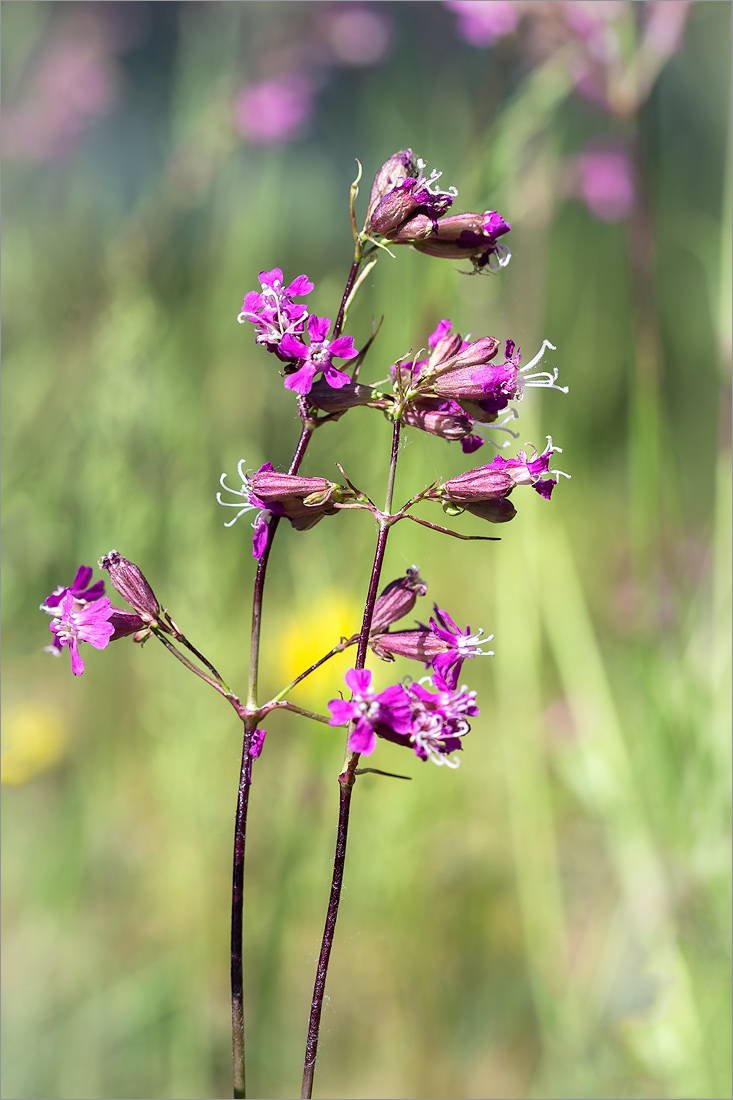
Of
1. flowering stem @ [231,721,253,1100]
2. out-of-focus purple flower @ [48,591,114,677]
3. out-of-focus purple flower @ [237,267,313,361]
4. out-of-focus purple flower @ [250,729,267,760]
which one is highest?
out-of-focus purple flower @ [237,267,313,361]

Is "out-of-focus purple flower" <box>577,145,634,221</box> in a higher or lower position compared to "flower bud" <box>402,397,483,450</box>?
higher

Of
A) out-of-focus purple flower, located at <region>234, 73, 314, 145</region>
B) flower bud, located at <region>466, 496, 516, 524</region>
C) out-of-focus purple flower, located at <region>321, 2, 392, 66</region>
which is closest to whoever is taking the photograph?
flower bud, located at <region>466, 496, 516, 524</region>

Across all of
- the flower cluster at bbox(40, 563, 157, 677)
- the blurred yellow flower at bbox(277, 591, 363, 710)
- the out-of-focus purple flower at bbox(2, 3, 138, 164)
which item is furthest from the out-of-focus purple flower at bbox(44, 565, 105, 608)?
the out-of-focus purple flower at bbox(2, 3, 138, 164)

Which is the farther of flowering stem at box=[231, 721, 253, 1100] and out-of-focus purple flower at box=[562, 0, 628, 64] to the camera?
out-of-focus purple flower at box=[562, 0, 628, 64]

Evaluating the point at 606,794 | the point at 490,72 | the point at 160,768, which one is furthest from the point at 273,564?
the point at 490,72

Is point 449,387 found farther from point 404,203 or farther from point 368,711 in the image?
point 368,711

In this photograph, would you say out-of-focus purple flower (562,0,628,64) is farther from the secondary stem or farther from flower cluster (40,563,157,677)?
flower cluster (40,563,157,677)

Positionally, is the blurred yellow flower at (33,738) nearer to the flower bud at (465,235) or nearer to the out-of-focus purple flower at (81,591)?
the out-of-focus purple flower at (81,591)
